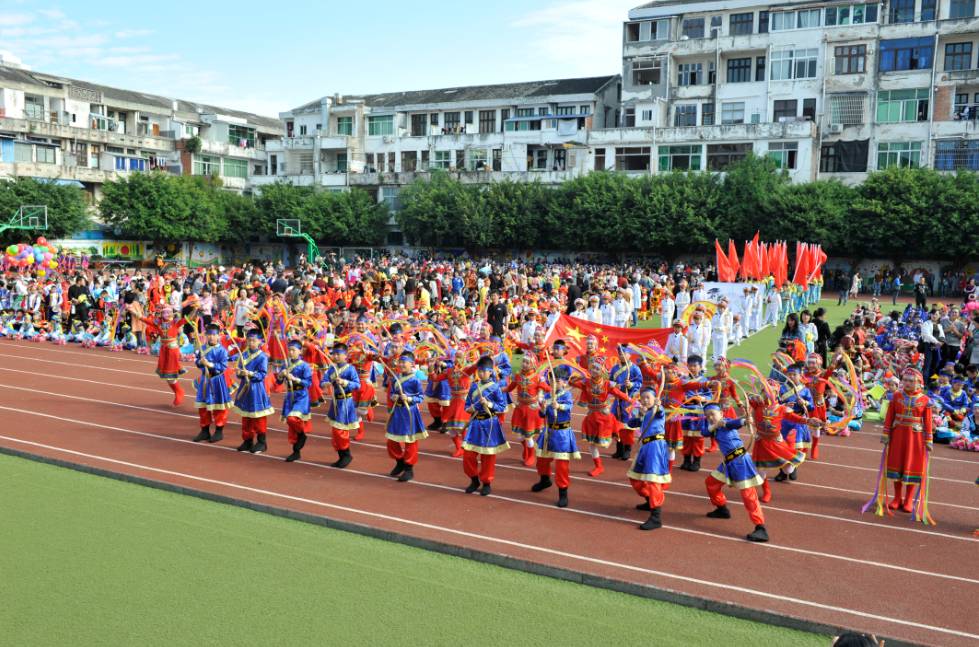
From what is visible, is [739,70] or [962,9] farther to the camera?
[739,70]

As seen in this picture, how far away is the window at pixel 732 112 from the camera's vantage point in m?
44.1

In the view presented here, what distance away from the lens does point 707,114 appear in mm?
45250

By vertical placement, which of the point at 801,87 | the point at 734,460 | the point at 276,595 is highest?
the point at 801,87

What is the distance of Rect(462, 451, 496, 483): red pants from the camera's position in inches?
355

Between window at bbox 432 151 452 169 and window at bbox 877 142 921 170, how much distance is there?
2533 cm

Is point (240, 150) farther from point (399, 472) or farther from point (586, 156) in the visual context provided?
point (399, 472)

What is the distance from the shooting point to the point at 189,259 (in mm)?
50906

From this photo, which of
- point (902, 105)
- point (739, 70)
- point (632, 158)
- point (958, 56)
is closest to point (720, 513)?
point (632, 158)

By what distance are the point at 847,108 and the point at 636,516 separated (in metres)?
39.7

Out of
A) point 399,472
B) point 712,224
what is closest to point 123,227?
point 712,224

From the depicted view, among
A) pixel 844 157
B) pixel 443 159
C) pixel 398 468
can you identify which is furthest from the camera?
pixel 443 159

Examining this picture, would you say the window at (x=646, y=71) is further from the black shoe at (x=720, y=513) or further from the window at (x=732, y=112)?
the black shoe at (x=720, y=513)

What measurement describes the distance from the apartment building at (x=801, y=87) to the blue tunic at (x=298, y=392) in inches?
1409

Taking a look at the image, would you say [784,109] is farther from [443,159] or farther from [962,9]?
[443,159]
